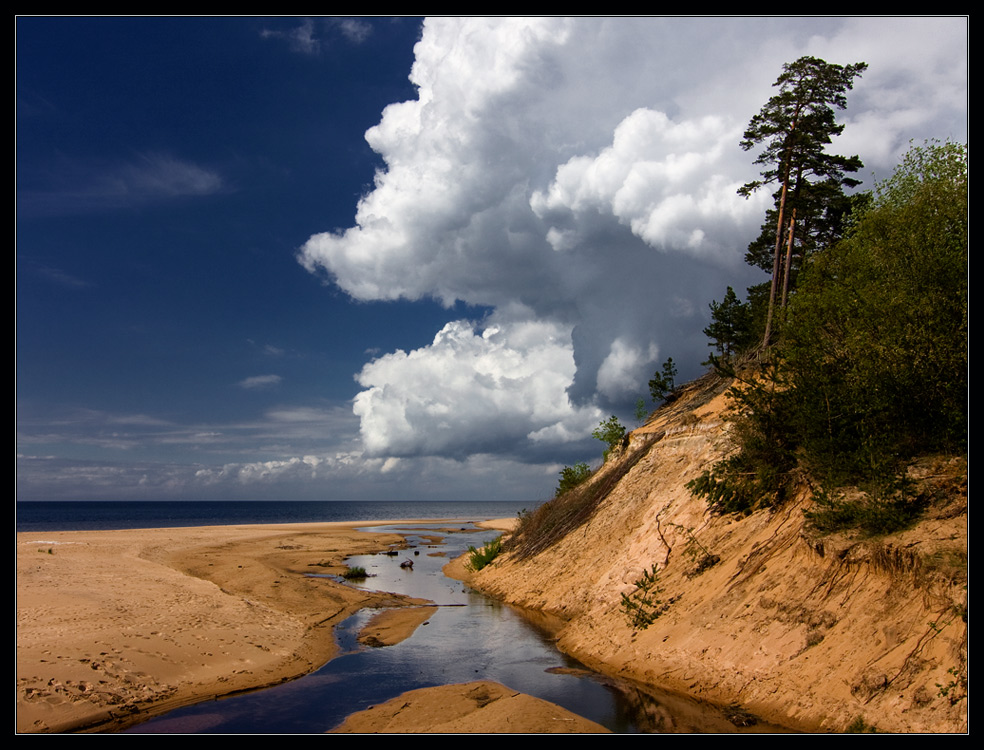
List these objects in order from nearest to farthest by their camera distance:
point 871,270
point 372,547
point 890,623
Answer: point 890,623, point 871,270, point 372,547

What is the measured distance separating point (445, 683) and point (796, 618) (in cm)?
742

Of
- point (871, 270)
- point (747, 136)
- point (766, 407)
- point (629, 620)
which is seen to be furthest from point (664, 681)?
point (747, 136)

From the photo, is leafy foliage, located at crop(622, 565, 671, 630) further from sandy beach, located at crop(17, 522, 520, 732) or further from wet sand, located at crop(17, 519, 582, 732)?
sandy beach, located at crop(17, 522, 520, 732)

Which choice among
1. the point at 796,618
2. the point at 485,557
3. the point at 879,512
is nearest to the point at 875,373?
the point at 879,512

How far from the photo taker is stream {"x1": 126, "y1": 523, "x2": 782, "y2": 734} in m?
10.8

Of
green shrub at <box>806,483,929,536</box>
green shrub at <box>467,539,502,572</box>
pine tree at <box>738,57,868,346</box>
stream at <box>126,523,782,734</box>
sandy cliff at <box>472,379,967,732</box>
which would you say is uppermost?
pine tree at <box>738,57,868,346</box>

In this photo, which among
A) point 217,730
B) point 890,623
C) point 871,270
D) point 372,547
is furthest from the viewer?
point 372,547

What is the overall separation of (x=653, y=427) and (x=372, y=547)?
97.5 feet

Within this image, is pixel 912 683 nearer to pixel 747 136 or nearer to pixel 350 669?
pixel 350 669

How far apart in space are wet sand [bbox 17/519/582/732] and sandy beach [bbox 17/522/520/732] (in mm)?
35

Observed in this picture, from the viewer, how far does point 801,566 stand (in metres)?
12.0

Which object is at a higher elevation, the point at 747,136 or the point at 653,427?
the point at 747,136

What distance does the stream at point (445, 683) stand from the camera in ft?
35.4

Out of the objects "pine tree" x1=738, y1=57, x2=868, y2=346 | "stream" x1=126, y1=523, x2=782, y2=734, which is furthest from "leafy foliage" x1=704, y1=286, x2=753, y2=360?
"stream" x1=126, y1=523, x2=782, y2=734
